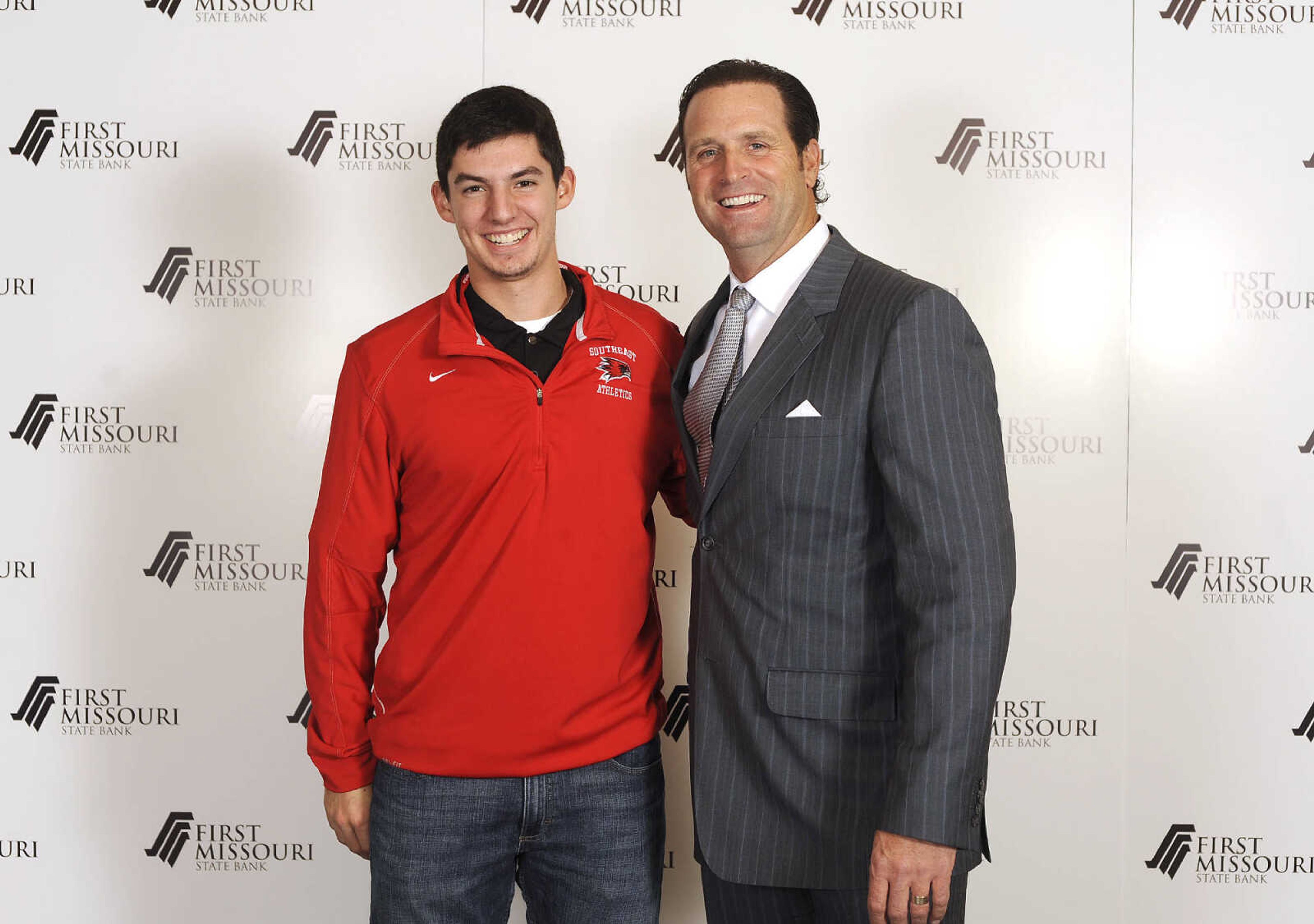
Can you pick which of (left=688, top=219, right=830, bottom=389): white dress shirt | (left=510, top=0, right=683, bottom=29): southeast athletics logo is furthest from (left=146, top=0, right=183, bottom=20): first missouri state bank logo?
(left=688, top=219, right=830, bottom=389): white dress shirt

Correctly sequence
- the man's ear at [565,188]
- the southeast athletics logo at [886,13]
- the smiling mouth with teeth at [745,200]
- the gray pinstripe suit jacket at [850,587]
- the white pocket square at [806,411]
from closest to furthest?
the gray pinstripe suit jacket at [850,587]
the white pocket square at [806,411]
the smiling mouth with teeth at [745,200]
the man's ear at [565,188]
the southeast athletics logo at [886,13]

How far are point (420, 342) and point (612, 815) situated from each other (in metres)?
0.88

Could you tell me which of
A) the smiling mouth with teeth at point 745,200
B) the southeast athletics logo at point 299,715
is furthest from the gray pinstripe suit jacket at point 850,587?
the southeast athletics logo at point 299,715

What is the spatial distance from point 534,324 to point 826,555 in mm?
679

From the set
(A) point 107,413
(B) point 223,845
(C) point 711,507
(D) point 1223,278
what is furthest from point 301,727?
(D) point 1223,278

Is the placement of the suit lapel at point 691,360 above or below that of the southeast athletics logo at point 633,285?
below

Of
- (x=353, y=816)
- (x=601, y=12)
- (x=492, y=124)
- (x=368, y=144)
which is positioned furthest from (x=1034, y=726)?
(x=368, y=144)

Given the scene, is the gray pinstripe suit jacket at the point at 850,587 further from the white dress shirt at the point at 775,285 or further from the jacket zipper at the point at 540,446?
the jacket zipper at the point at 540,446

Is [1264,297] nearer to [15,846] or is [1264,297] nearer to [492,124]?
[492,124]

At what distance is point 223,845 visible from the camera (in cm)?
257

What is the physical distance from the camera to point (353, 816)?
173 centimetres

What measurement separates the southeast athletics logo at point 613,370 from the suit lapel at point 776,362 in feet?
0.95

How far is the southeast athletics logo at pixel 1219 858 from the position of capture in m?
2.51

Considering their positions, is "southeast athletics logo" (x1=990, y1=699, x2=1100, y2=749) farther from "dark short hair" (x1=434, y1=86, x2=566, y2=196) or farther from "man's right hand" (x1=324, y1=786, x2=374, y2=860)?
"dark short hair" (x1=434, y1=86, x2=566, y2=196)
